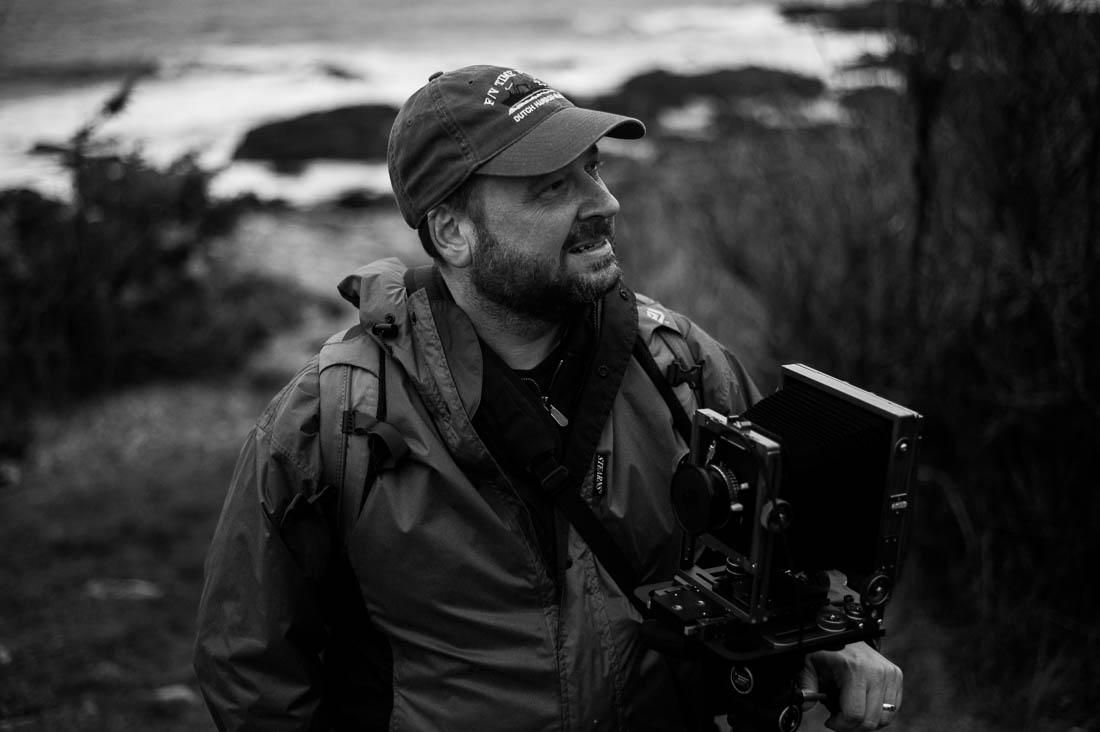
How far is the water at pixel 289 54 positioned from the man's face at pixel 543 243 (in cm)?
444

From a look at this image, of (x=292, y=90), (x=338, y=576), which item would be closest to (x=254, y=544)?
(x=338, y=576)

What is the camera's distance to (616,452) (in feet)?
7.86

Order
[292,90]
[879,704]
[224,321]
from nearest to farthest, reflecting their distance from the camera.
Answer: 1. [879,704]
2. [224,321]
3. [292,90]

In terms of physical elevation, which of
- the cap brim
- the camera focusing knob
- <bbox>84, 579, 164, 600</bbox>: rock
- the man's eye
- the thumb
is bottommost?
<bbox>84, 579, 164, 600</bbox>: rock

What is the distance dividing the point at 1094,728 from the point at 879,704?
7.19 feet

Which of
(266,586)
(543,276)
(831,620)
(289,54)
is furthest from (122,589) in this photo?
(289,54)

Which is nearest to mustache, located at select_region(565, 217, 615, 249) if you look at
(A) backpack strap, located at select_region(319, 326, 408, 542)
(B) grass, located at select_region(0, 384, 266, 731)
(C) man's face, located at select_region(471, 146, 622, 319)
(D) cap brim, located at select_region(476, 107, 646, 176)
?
(C) man's face, located at select_region(471, 146, 622, 319)

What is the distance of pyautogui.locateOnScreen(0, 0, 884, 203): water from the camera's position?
7754 mm

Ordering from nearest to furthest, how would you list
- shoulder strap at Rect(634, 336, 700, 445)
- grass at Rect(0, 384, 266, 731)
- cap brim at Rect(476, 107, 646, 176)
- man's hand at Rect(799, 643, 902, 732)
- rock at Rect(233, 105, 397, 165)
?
man's hand at Rect(799, 643, 902, 732), cap brim at Rect(476, 107, 646, 176), shoulder strap at Rect(634, 336, 700, 445), grass at Rect(0, 384, 266, 731), rock at Rect(233, 105, 397, 165)

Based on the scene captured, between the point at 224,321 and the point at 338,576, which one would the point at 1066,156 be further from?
the point at 224,321

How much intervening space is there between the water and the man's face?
14.6 feet

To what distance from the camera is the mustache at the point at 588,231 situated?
2414mm

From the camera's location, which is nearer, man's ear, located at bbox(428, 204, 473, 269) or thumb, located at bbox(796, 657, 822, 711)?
thumb, located at bbox(796, 657, 822, 711)

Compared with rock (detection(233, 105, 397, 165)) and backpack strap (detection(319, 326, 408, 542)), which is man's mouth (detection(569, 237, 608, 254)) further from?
rock (detection(233, 105, 397, 165))
